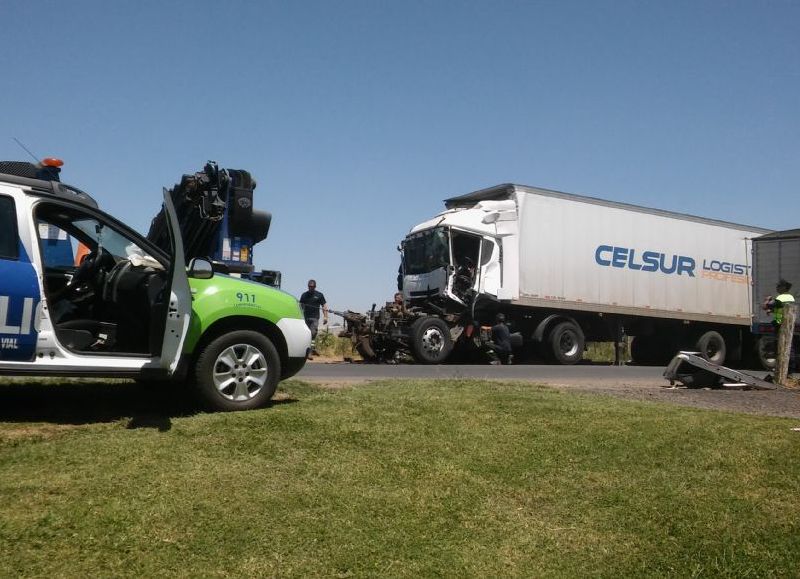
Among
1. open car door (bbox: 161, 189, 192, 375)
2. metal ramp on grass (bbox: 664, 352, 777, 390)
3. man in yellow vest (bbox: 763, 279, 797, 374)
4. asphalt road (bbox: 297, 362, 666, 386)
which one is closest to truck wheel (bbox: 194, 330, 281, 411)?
open car door (bbox: 161, 189, 192, 375)

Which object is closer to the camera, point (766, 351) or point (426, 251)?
point (426, 251)

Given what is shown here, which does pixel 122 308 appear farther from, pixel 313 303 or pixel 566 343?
pixel 566 343

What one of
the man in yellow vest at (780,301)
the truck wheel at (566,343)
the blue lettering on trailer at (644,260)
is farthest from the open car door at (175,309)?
the blue lettering on trailer at (644,260)

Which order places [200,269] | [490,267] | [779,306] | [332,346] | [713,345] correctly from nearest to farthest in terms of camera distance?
[200,269] → [779,306] → [490,267] → [332,346] → [713,345]

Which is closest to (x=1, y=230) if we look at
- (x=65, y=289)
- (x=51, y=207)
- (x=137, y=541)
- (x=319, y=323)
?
(x=51, y=207)

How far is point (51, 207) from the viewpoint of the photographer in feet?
20.1

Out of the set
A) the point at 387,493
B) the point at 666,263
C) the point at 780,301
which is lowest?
the point at 387,493

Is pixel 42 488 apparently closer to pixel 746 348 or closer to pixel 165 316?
pixel 165 316

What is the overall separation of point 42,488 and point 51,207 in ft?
8.92

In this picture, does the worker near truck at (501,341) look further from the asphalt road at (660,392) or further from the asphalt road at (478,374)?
the asphalt road at (660,392)

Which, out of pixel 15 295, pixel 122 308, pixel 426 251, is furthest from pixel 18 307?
pixel 426 251

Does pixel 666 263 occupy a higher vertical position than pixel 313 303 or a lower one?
higher

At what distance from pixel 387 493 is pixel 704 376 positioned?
322 inches

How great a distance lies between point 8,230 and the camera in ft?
19.0
